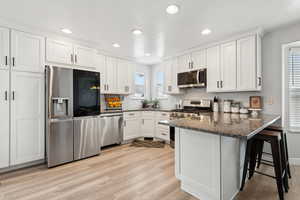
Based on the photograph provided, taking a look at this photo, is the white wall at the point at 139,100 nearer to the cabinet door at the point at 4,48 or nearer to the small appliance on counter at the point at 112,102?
the small appliance on counter at the point at 112,102

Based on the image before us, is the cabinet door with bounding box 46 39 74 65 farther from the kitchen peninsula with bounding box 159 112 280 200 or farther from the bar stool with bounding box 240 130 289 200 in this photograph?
the bar stool with bounding box 240 130 289 200

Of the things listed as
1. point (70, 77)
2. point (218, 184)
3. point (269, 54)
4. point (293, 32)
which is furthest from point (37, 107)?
point (293, 32)

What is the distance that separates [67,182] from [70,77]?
71.1 inches

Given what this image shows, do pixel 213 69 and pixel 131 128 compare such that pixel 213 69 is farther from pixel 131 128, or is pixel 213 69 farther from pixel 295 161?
pixel 131 128

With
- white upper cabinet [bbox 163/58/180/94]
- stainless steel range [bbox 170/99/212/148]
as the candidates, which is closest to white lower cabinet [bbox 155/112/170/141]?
stainless steel range [bbox 170/99/212/148]

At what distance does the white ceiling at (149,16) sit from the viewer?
1961mm

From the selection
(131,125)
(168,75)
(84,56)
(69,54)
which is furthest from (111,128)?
(168,75)

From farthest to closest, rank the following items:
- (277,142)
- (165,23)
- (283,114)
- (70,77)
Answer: (70,77) → (283,114) → (165,23) → (277,142)

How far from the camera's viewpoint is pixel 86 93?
3.10 meters

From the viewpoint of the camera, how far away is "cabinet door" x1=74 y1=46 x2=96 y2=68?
3.19 m

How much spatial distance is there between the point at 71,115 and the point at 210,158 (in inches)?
99.6

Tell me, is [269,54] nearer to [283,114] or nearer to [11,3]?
[283,114]

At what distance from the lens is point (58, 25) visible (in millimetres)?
2537

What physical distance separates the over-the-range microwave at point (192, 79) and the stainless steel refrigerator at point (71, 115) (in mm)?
2096
